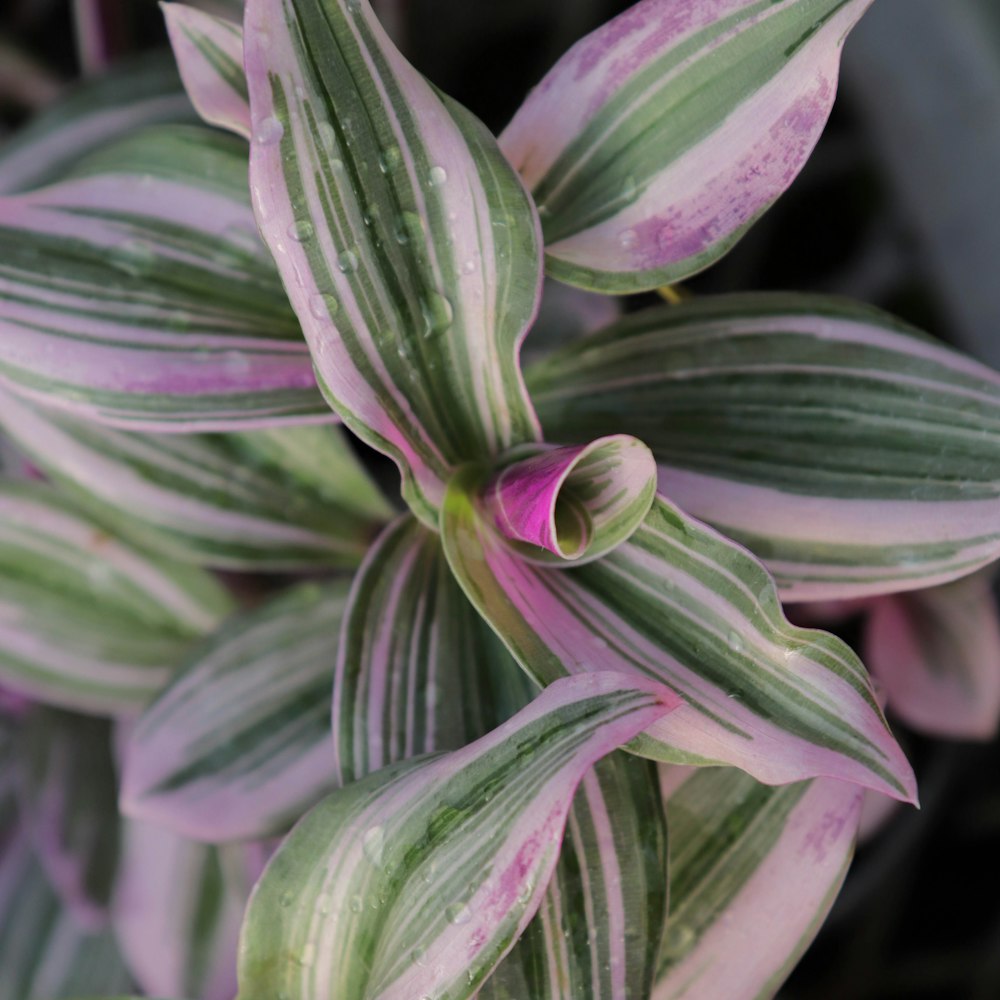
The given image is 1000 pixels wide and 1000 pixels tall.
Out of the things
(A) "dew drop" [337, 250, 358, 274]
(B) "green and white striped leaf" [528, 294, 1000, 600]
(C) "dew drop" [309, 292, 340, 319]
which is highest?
(A) "dew drop" [337, 250, 358, 274]

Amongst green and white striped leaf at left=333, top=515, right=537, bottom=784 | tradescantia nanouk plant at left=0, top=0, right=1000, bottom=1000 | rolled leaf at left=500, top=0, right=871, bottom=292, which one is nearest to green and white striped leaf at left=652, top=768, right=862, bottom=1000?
tradescantia nanouk plant at left=0, top=0, right=1000, bottom=1000

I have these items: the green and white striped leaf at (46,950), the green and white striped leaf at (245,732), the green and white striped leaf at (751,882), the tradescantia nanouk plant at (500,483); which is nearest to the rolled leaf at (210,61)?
the tradescantia nanouk plant at (500,483)

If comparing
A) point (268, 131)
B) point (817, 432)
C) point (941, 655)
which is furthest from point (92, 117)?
point (941, 655)

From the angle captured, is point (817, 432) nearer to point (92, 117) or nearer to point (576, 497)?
point (576, 497)

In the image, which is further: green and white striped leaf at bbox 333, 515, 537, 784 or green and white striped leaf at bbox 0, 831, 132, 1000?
green and white striped leaf at bbox 0, 831, 132, 1000

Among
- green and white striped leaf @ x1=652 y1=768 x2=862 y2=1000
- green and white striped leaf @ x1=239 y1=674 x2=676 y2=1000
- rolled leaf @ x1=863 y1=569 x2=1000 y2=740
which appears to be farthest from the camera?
rolled leaf @ x1=863 y1=569 x2=1000 y2=740

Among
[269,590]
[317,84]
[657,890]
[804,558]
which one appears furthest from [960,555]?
[269,590]

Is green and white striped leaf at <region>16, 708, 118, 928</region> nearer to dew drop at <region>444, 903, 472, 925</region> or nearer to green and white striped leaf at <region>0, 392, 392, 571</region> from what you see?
green and white striped leaf at <region>0, 392, 392, 571</region>
